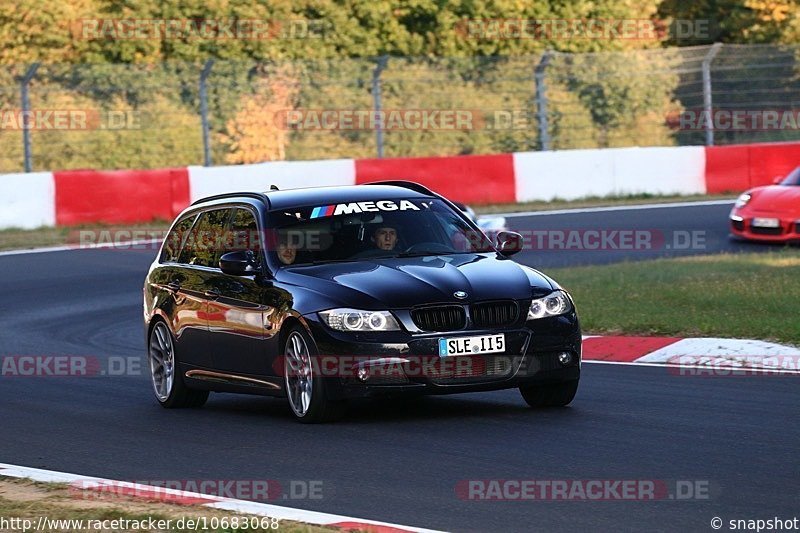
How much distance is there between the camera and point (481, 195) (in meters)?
28.1

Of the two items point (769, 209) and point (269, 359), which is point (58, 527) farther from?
point (769, 209)

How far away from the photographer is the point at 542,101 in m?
29.3

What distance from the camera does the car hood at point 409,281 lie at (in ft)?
30.4

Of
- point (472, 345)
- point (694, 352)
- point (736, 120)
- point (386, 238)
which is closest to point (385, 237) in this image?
point (386, 238)

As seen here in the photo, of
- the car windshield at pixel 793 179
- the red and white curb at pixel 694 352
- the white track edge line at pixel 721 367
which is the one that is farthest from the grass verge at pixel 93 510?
the car windshield at pixel 793 179

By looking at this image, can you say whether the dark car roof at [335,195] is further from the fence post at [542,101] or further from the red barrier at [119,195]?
the fence post at [542,101]

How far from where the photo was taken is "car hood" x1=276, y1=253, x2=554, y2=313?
927 cm

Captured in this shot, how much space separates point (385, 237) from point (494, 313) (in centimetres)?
119

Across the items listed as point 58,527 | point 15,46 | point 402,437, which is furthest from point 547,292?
point 15,46

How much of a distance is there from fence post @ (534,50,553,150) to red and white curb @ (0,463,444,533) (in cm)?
2141

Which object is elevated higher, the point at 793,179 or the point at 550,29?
the point at 550,29

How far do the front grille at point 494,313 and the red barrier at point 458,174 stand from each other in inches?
702

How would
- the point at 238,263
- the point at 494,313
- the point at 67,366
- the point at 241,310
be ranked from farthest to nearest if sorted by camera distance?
the point at 67,366 → the point at 241,310 → the point at 238,263 → the point at 494,313

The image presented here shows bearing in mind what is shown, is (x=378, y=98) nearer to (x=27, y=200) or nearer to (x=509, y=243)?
(x=27, y=200)
